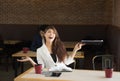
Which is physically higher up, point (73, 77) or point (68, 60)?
point (68, 60)

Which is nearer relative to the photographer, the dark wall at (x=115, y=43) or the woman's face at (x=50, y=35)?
the woman's face at (x=50, y=35)

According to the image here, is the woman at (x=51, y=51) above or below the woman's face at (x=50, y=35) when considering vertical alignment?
below

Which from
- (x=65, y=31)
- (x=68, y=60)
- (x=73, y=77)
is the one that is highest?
(x=65, y=31)

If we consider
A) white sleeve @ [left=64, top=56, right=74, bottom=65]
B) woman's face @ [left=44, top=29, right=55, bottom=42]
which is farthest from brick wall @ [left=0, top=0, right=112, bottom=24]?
woman's face @ [left=44, top=29, right=55, bottom=42]

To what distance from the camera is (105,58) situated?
4617mm

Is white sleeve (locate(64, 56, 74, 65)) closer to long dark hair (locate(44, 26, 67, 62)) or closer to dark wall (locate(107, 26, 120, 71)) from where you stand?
long dark hair (locate(44, 26, 67, 62))

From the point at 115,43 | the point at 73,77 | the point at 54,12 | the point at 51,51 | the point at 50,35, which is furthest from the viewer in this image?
the point at 54,12

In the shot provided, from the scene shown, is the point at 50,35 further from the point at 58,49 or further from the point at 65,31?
the point at 65,31

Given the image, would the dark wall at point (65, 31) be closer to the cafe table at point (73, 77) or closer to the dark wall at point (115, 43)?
the dark wall at point (115, 43)

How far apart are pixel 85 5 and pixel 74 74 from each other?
608cm

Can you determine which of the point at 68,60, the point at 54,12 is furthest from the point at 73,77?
the point at 54,12

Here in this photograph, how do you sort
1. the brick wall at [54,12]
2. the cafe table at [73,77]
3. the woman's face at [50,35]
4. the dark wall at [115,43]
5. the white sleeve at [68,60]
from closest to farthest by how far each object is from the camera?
1. the cafe table at [73,77]
2. the woman's face at [50,35]
3. the white sleeve at [68,60]
4. the dark wall at [115,43]
5. the brick wall at [54,12]

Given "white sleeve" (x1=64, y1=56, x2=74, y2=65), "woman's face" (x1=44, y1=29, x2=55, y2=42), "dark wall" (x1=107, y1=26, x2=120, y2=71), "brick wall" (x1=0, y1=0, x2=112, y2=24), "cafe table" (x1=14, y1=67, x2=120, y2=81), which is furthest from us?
"brick wall" (x1=0, y1=0, x2=112, y2=24)

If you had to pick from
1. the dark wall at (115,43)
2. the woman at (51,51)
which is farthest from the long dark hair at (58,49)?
the dark wall at (115,43)
